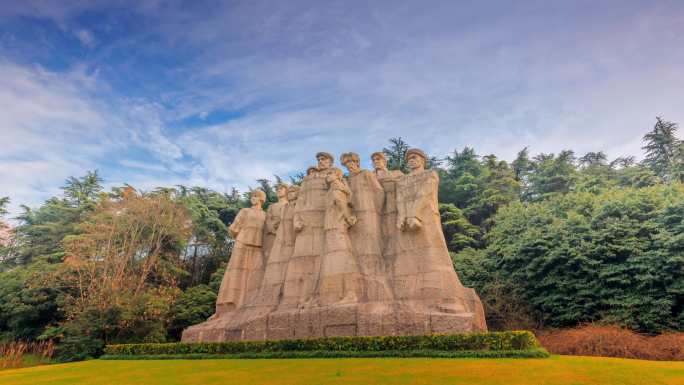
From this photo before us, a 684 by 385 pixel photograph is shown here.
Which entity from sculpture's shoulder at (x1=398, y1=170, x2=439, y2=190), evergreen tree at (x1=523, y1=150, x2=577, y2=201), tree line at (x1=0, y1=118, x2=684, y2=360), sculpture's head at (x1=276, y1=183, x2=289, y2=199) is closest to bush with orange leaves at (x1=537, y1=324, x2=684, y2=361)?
tree line at (x1=0, y1=118, x2=684, y2=360)

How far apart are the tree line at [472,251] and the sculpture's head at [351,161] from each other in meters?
6.97

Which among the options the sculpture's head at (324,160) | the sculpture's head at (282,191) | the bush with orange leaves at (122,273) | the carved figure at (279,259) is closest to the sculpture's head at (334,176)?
the sculpture's head at (324,160)

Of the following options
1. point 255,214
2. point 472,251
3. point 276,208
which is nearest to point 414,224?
point 276,208

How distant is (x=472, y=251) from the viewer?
20953 millimetres

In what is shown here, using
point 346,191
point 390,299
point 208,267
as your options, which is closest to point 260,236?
point 346,191

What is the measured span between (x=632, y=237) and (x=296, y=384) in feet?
40.9

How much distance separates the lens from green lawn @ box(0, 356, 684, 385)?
571 centimetres

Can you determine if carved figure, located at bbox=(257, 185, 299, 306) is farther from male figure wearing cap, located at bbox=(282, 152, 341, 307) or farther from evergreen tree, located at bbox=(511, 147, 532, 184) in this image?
evergreen tree, located at bbox=(511, 147, 532, 184)

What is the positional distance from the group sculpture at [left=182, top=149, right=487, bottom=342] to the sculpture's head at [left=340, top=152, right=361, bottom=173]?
31 millimetres

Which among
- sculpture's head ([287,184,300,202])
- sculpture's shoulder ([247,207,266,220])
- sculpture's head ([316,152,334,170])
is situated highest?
sculpture's head ([316,152,334,170])

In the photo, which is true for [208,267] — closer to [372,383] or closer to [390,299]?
[390,299]

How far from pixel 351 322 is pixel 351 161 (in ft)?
16.6

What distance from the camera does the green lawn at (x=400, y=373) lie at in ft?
18.7

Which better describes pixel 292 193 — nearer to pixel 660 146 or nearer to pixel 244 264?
pixel 244 264
